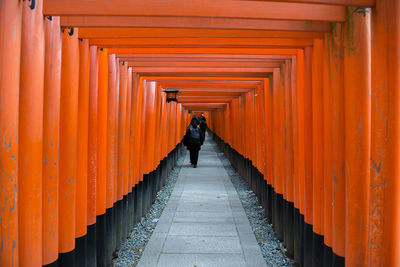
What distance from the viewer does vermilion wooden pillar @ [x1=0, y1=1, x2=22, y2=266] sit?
1.76 m

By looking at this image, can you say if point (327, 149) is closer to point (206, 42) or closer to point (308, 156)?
point (308, 156)

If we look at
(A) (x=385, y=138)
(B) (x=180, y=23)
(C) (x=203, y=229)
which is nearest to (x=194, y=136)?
(C) (x=203, y=229)

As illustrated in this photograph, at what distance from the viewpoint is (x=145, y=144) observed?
6.11m

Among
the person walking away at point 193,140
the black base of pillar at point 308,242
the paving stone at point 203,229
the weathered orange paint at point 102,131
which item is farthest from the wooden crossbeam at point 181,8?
the person walking away at point 193,140

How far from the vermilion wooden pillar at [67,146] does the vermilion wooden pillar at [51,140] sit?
0.67ft

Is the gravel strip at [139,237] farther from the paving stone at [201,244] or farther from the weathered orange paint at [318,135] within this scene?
the weathered orange paint at [318,135]

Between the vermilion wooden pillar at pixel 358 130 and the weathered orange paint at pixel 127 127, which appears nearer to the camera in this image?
the vermilion wooden pillar at pixel 358 130

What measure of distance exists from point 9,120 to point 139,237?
12.0 feet

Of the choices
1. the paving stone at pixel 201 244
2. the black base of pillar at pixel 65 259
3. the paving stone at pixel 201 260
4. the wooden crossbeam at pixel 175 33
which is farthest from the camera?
the paving stone at pixel 201 244

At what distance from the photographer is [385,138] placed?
1.89 m

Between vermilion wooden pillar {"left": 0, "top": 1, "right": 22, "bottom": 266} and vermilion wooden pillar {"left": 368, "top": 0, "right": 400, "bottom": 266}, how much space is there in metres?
2.14

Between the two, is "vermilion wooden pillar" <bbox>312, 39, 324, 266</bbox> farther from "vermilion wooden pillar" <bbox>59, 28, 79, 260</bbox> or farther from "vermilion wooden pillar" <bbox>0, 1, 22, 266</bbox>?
"vermilion wooden pillar" <bbox>0, 1, 22, 266</bbox>

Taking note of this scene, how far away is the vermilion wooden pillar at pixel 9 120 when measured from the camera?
69.2 inches

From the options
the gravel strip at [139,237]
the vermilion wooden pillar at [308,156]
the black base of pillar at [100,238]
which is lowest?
the gravel strip at [139,237]
